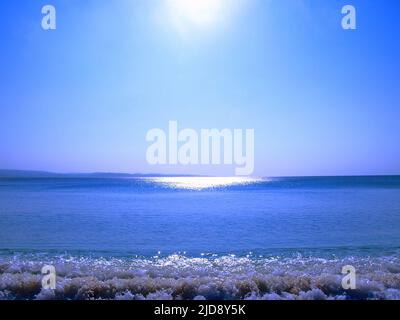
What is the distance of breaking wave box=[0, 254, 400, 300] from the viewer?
5.77 m

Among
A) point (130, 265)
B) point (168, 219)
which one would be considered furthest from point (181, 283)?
point (168, 219)

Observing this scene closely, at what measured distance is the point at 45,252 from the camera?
8375 mm

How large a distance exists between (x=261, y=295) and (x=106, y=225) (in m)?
7.87

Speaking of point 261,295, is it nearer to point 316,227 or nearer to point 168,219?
point 316,227

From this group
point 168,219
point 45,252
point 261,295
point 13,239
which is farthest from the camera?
point 168,219

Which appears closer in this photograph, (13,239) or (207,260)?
(207,260)

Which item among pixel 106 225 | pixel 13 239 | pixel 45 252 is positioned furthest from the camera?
pixel 106 225

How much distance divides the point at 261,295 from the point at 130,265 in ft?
9.54

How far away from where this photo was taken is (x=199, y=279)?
20.3 feet

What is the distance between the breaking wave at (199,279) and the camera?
577 cm

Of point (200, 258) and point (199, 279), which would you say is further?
point (200, 258)
